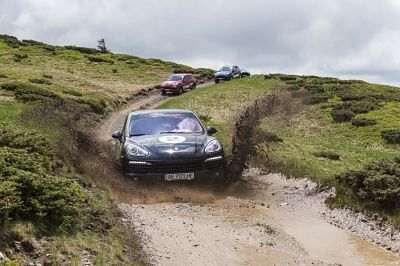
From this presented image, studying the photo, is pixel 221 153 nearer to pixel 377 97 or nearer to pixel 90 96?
pixel 90 96

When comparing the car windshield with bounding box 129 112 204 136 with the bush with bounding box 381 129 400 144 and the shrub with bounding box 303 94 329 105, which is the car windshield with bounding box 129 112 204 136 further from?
the shrub with bounding box 303 94 329 105

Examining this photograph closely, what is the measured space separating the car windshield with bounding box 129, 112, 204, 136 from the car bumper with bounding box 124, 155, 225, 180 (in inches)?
51.7

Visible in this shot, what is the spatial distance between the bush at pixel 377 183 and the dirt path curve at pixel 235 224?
2.56 feet

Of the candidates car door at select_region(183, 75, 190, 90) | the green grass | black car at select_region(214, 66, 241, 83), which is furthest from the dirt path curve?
black car at select_region(214, 66, 241, 83)

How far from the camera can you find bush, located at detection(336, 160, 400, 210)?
11789 millimetres

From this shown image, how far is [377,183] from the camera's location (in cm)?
1240

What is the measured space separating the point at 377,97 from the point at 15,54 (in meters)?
38.4

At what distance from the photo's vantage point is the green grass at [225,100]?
113 ft

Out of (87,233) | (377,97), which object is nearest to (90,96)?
(377,97)

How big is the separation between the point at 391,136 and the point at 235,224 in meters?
16.2

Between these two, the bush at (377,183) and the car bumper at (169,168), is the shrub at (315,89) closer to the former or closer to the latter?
the bush at (377,183)

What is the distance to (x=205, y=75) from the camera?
67.8 m

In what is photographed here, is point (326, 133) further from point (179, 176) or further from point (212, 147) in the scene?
point (179, 176)

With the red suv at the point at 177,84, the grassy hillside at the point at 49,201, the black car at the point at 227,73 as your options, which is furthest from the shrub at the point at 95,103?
the black car at the point at 227,73
